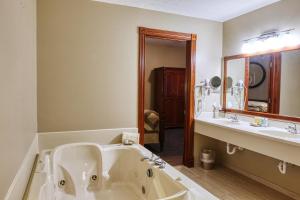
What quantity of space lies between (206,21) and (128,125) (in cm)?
205

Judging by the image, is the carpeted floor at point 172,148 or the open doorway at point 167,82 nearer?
the carpeted floor at point 172,148

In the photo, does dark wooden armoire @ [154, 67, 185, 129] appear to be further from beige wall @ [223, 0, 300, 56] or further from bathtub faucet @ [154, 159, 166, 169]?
bathtub faucet @ [154, 159, 166, 169]

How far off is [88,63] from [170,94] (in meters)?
3.58

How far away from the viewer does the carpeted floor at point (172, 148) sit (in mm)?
3754

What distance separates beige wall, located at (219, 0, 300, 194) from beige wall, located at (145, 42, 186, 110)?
2881mm

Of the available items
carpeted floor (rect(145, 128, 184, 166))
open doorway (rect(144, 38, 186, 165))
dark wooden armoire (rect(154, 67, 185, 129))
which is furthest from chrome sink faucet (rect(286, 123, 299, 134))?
dark wooden armoire (rect(154, 67, 185, 129))

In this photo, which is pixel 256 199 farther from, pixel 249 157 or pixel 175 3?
pixel 175 3

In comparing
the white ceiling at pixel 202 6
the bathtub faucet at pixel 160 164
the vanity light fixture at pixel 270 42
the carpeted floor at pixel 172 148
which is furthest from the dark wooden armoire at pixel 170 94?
the bathtub faucet at pixel 160 164

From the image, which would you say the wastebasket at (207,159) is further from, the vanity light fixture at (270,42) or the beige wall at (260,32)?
the vanity light fixture at (270,42)

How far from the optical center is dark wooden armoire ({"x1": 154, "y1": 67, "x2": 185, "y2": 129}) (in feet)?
19.1

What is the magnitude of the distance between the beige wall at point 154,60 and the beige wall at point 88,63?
3.02 meters

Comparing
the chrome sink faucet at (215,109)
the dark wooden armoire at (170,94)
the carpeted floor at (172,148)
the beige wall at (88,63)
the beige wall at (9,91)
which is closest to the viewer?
the beige wall at (9,91)

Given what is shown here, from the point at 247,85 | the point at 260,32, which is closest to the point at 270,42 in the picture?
the point at 260,32

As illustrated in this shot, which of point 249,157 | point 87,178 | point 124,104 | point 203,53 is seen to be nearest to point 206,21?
point 203,53
